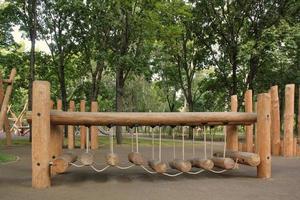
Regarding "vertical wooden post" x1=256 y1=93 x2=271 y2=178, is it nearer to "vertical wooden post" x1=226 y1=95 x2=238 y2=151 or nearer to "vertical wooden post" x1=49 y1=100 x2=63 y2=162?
"vertical wooden post" x1=226 y1=95 x2=238 y2=151

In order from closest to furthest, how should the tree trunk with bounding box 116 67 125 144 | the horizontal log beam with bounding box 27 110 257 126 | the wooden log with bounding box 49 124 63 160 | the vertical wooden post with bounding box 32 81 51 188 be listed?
the vertical wooden post with bounding box 32 81 51 188 < the horizontal log beam with bounding box 27 110 257 126 < the wooden log with bounding box 49 124 63 160 < the tree trunk with bounding box 116 67 125 144

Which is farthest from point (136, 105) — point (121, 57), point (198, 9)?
point (121, 57)

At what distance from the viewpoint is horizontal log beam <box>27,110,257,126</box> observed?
769 cm

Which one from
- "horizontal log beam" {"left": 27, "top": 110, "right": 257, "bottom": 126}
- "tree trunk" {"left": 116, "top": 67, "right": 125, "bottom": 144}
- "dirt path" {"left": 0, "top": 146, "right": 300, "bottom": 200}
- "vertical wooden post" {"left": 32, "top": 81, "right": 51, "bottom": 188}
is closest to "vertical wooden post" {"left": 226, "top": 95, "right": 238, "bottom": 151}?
"dirt path" {"left": 0, "top": 146, "right": 300, "bottom": 200}

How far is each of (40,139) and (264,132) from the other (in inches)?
164

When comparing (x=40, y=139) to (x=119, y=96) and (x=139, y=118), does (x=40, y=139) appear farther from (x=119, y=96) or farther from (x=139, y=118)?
(x=119, y=96)

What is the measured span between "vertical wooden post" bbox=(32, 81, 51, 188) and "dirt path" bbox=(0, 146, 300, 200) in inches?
9.0

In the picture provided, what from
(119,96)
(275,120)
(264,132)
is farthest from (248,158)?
(119,96)

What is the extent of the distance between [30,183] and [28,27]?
582 inches

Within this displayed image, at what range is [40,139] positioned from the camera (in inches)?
287

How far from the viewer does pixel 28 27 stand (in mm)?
21000

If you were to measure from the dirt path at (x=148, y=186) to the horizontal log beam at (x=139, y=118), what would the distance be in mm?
1098

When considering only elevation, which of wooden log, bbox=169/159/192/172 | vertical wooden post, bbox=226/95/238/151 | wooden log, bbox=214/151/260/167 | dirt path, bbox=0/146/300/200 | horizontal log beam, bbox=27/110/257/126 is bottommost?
dirt path, bbox=0/146/300/200

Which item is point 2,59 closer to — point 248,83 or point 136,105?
point 248,83
